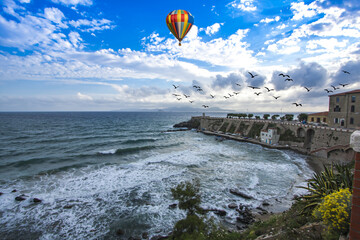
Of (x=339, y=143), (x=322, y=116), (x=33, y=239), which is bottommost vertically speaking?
(x=33, y=239)

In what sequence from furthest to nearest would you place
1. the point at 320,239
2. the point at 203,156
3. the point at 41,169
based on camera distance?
the point at 203,156 < the point at 41,169 < the point at 320,239

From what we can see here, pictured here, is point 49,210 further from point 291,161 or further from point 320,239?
point 291,161

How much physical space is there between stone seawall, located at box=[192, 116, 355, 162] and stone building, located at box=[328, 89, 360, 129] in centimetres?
485

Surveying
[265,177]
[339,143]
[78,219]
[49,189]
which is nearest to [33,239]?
[78,219]

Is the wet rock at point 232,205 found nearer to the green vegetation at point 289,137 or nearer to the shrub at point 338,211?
the shrub at point 338,211

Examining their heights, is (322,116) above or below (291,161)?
above

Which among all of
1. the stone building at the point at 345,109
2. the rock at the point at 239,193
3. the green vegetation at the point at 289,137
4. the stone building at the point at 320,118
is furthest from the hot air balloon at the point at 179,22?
the stone building at the point at 320,118

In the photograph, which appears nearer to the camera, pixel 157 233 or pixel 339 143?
pixel 157 233

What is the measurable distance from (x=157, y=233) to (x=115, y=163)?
18162mm

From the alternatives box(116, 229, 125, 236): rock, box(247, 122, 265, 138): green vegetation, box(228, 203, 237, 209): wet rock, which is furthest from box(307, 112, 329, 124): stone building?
box(116, 229, 125, 236): rock

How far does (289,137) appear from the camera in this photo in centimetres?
4044

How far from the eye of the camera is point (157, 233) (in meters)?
12.8

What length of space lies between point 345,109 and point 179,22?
35.4 meters

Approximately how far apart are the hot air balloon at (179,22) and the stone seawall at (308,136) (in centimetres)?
3039
